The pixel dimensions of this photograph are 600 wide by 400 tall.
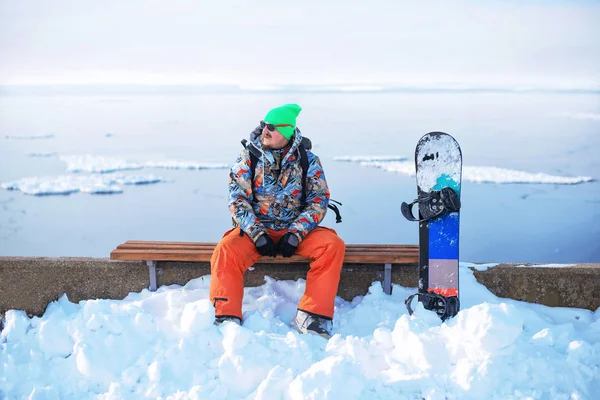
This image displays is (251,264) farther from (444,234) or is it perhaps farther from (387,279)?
(444,234)

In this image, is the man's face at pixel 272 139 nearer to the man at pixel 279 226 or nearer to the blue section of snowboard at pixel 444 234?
the man at pixel 279 226

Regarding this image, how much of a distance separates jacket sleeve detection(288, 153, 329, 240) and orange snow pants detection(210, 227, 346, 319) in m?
0.10

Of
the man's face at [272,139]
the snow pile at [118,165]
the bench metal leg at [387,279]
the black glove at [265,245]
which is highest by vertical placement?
the man's face at [272,139]

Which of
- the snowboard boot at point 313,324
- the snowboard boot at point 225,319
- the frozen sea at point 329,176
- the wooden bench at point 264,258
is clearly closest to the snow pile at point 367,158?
the frozen sea at point 329,176

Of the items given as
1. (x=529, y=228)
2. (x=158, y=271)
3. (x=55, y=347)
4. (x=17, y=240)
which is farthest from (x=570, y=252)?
(x=17, y=240)

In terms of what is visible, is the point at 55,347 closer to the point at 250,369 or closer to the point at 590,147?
the point at 250,369

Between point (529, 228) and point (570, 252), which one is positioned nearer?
point (570, 252)

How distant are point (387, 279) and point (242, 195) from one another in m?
1.10

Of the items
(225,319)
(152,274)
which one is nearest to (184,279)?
(152,274)

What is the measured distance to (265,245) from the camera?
3.74 m

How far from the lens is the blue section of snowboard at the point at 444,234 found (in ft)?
12.5

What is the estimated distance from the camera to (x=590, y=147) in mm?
14672

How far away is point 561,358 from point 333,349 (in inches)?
45.6

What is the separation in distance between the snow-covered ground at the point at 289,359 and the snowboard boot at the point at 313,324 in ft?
0.26
